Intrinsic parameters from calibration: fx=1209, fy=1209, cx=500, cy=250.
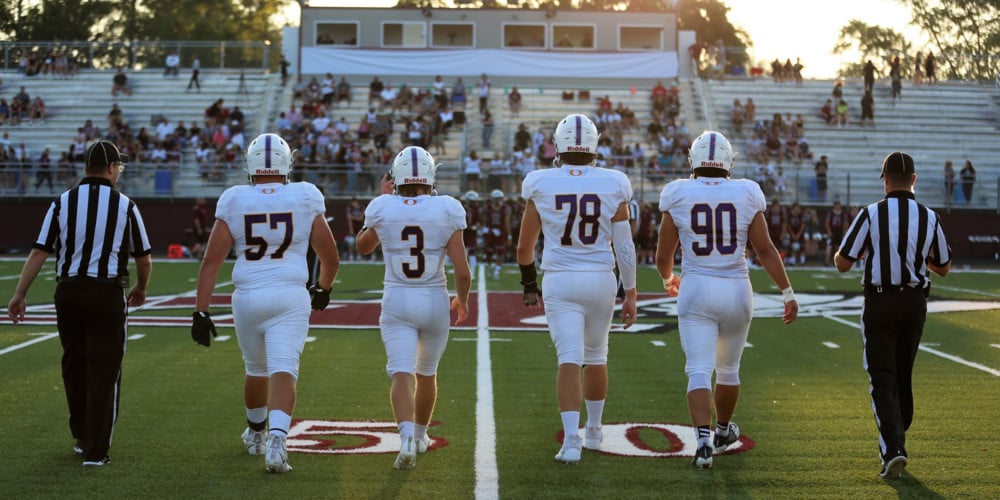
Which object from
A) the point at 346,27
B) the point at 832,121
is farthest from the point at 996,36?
the point at 346,27

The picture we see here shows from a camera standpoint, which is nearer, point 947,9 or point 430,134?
point 430,134

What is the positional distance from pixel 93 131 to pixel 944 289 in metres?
24.8

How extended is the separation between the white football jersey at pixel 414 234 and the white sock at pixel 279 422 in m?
0.93

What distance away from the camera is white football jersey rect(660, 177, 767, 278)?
21.3ft

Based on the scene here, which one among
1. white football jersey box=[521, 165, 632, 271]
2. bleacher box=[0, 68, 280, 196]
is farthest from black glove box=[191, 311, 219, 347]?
bleacher box=[0, 68, 280, 196]

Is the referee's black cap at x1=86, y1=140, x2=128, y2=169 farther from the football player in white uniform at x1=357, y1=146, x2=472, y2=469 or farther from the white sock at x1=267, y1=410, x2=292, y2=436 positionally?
the white sock at x1=267, y1=410, x2=292, y2=436

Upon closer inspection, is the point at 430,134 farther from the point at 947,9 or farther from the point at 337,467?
the point at 947,9

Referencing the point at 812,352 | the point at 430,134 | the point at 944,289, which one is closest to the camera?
the point at 812,352

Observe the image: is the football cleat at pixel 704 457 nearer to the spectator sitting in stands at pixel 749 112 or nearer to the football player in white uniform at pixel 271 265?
the football player in white uniform at pixel 271 265

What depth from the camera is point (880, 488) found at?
5910mm

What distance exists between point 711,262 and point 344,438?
7.93ft

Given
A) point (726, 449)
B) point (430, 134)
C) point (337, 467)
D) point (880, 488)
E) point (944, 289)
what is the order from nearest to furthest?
1. point (880, 488)
2. point (337, 467)
3. point (726, 449)
4. point (944, 289)
5. point (430, 134)

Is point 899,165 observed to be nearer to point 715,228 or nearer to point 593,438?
point 715,228

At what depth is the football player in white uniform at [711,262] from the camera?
6.45m
